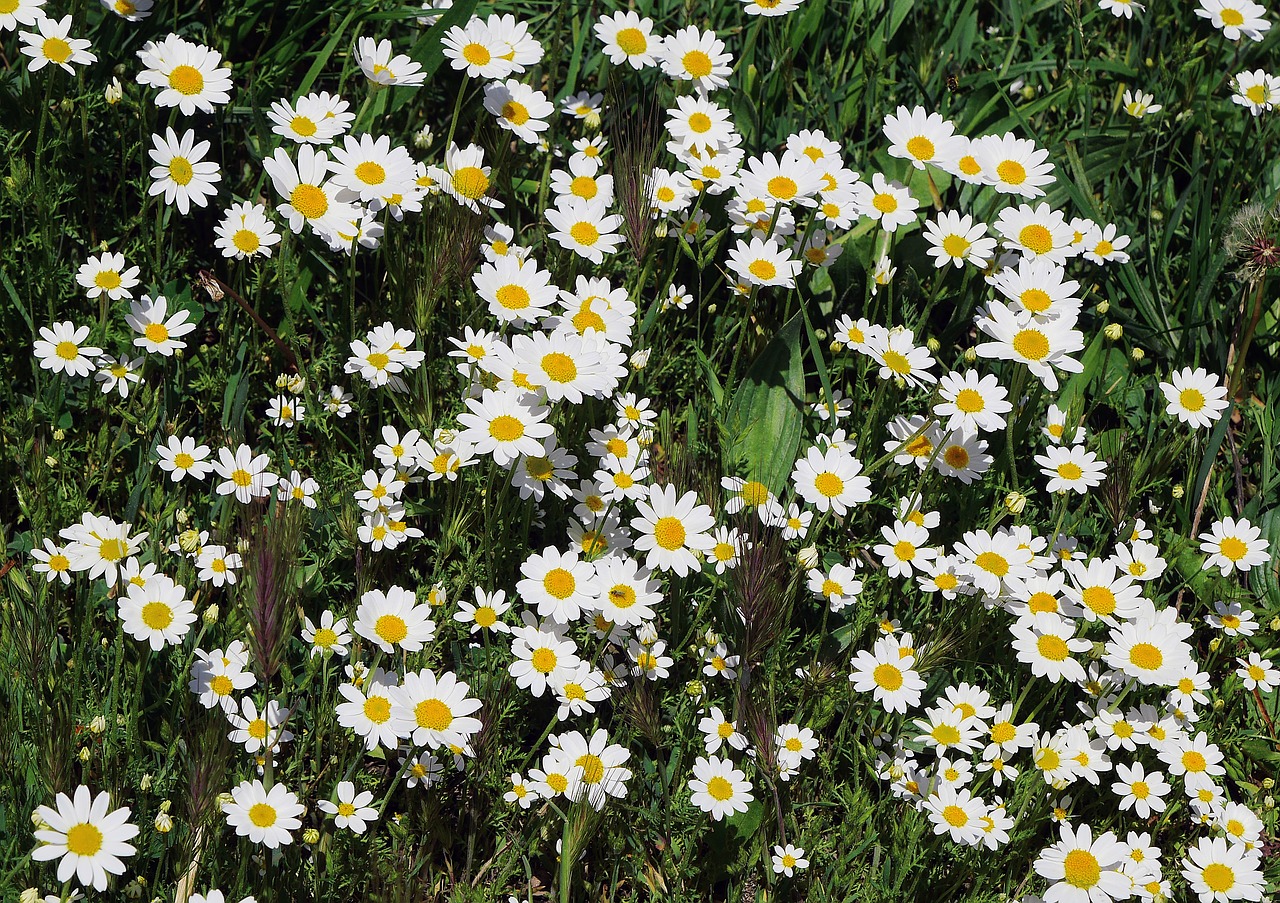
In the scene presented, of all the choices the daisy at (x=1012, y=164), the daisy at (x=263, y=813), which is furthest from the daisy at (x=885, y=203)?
the daisy at (x=263, y=813)

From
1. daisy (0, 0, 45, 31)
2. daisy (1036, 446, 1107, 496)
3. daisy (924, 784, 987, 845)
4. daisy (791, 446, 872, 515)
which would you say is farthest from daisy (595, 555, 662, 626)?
daisy (0, 0, 45, 31)

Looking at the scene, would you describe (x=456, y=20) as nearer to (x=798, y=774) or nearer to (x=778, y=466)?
(x=778, y=466)

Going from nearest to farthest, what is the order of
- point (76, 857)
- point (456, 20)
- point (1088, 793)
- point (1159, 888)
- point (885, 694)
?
1. point (76, 857)
2. point (1159, 888)
3. point (885, 694)
4. point (1088, 793)
5. point (456, 20)

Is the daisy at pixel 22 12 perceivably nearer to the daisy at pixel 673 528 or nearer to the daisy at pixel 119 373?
the daisy at pixel 119 373

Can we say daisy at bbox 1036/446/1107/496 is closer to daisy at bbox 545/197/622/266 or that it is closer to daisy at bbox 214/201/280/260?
daisy at bbox 545/197/622/266

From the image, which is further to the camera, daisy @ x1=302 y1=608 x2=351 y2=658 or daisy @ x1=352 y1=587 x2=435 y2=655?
daisy @ x1=302 y1=608 x2=351 y2=658

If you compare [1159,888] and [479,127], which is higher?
[479,127]

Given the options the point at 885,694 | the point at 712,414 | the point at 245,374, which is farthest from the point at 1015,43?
the point at 245,374
